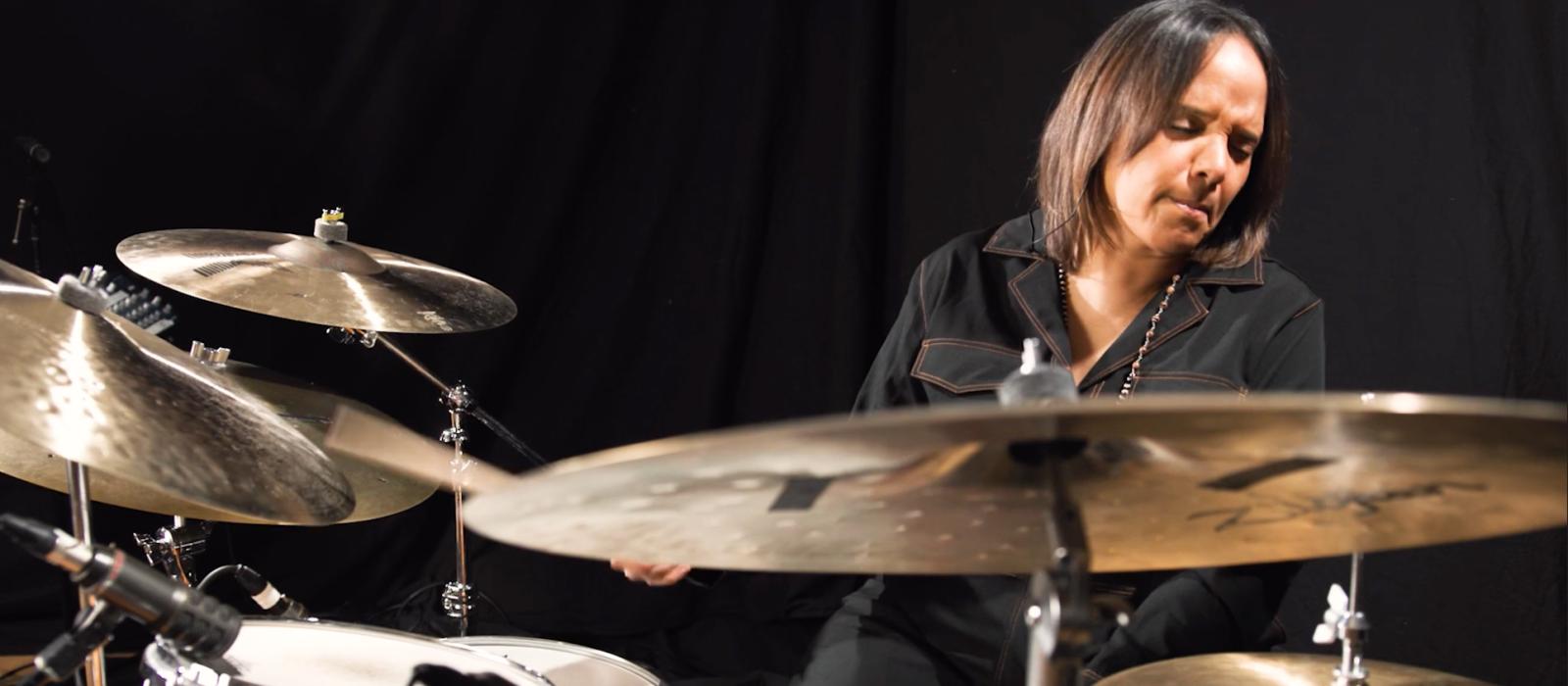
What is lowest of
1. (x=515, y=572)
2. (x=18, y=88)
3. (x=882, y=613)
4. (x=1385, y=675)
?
A: (x=515, y=572)

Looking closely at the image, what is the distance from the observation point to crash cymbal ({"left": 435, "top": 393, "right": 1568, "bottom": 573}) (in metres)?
0.62

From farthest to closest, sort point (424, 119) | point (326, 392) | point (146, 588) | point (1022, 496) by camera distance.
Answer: point (424, 119) → point (326, 392) → point (146, 588) → point (1022, 496)

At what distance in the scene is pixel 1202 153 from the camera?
154 centimetres

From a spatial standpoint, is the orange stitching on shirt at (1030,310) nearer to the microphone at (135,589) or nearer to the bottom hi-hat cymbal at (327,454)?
the bottom hi-hat cymbal at (327,454)

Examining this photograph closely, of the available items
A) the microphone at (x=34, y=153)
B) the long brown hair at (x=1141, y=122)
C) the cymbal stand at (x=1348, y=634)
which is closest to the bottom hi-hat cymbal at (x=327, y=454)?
the microphone at (x=34, y=153)

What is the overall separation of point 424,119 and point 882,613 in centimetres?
174

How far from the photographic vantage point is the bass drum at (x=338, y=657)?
117 centimetres

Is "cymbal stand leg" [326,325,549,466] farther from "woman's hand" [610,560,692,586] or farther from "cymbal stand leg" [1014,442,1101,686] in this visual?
"cymbal stand leg" [1014,442,1101,686]

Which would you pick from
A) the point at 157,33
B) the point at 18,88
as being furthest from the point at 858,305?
the point at 18,88

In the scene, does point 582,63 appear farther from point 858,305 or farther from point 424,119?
point 858,305

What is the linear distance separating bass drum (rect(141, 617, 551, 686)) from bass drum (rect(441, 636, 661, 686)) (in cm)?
33

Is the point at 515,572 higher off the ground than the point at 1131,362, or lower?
lower

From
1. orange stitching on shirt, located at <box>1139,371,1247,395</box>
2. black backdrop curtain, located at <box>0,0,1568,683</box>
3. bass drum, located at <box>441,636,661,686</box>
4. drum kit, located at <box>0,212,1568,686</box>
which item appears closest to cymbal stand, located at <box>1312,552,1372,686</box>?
drum kit, located at <box>0,212,1568,686</box>

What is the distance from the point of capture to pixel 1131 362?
1576 mm
